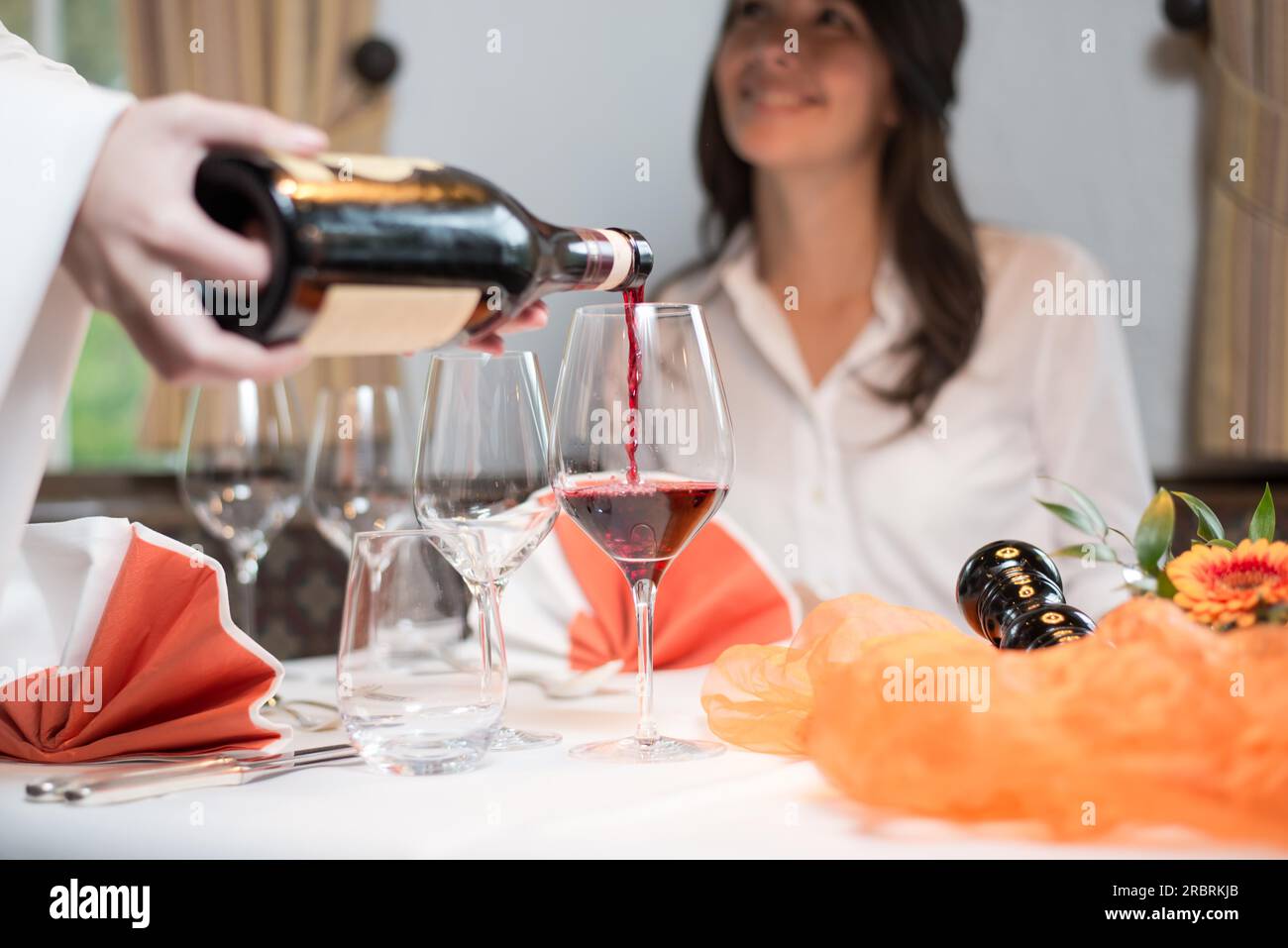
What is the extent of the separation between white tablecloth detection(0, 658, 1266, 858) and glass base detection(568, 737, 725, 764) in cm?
2

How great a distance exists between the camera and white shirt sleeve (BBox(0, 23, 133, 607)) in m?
0.62

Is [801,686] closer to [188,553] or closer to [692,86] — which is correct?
[188,553]

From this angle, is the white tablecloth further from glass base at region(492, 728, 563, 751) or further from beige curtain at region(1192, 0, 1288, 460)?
beige curtain at region(1192, 0, 1288, 460)

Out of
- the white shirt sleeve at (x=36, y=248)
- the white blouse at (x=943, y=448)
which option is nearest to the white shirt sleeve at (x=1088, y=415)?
the white blouse at (x=943, y=448)

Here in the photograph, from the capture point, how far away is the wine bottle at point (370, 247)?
593mm

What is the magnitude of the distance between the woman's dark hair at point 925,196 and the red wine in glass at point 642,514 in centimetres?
142

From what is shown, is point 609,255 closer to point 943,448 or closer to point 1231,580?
point 1231,580

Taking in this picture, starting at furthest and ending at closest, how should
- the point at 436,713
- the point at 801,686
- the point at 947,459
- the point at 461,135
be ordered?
the point at 461,135 < the point at 947,459 < the point at 801,686 < the point at 436,713

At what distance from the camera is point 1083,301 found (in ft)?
7.35

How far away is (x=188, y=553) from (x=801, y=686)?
37cm

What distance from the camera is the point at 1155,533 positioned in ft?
2.45

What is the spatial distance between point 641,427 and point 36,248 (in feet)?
1.11

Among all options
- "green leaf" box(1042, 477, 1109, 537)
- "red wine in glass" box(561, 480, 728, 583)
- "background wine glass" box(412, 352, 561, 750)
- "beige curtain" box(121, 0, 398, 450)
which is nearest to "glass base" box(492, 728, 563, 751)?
"background wine glass" box(412, 352, 561, 750)
